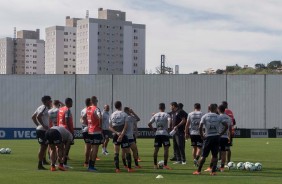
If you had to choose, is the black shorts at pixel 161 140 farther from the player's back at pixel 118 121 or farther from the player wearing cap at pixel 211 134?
the player wearing cap at pixel 211 134

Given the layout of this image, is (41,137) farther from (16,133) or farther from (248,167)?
(16,133)

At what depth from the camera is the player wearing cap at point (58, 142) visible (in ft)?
67.4

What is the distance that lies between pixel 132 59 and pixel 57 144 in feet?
557

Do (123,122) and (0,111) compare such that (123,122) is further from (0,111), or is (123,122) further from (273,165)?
(0,111)

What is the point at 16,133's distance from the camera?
53344 mm

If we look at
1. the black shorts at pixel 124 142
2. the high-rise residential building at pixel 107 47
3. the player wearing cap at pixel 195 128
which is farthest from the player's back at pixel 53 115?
the high-rise residential building at pixel 107 47

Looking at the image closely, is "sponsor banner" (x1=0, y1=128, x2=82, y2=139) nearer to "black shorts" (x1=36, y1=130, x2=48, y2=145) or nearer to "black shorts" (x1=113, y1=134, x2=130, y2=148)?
"black shorts" (x1=36, y1=130, x2=48, y2=145)

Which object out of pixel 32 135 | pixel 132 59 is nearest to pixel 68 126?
pixel 32 135

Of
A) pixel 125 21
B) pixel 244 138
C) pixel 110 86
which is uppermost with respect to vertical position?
pixel 125 21

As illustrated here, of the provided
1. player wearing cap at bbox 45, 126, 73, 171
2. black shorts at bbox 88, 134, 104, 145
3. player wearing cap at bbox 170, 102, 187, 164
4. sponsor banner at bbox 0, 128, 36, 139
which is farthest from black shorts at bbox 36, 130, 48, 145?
sponsor banner at bbox 0, 128, 36, 139

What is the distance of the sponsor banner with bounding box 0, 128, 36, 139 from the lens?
172 ft

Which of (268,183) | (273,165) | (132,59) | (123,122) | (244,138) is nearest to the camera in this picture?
(268,183)

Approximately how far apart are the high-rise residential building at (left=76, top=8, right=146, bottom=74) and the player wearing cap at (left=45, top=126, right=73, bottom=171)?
15962 cm

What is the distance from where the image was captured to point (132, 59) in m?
190
